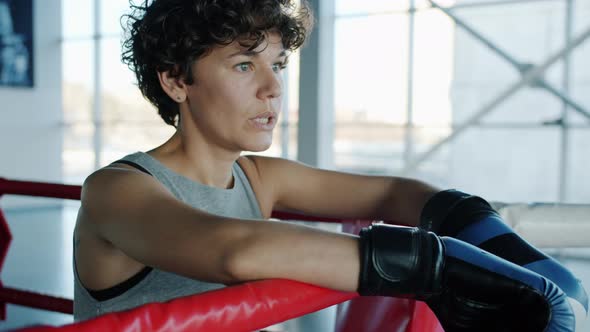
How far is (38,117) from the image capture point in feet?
23.9

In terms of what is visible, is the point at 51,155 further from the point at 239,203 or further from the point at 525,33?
the point at 239,203

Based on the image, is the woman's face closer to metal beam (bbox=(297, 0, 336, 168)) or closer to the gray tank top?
the gray tank top

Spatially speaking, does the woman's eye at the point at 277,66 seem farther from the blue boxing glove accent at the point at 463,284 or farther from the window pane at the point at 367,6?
the window pane at the point at 367,6

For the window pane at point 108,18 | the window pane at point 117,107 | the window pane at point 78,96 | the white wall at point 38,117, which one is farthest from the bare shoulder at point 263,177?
the window pane at point 78,96

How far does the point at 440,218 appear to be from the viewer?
1035 mm

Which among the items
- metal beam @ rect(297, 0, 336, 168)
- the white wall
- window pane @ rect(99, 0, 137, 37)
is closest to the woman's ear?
metal beam @ rect(297, 0, 336, 168)

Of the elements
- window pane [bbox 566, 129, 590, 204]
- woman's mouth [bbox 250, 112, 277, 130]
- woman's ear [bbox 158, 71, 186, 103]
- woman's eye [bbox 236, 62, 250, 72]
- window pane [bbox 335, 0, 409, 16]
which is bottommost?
window pane [bbox 566, 129, 590, 204]

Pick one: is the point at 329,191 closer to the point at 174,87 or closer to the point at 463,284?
the point at 174,87

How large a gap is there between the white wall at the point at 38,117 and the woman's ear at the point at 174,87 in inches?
254

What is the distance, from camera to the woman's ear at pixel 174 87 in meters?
1.12

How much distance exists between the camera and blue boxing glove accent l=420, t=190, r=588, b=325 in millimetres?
771

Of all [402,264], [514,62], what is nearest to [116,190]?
[402,264]

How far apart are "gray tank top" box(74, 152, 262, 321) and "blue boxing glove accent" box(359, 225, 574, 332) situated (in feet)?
1.37

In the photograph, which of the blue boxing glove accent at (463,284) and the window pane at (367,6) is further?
the window pane at (367,6)
